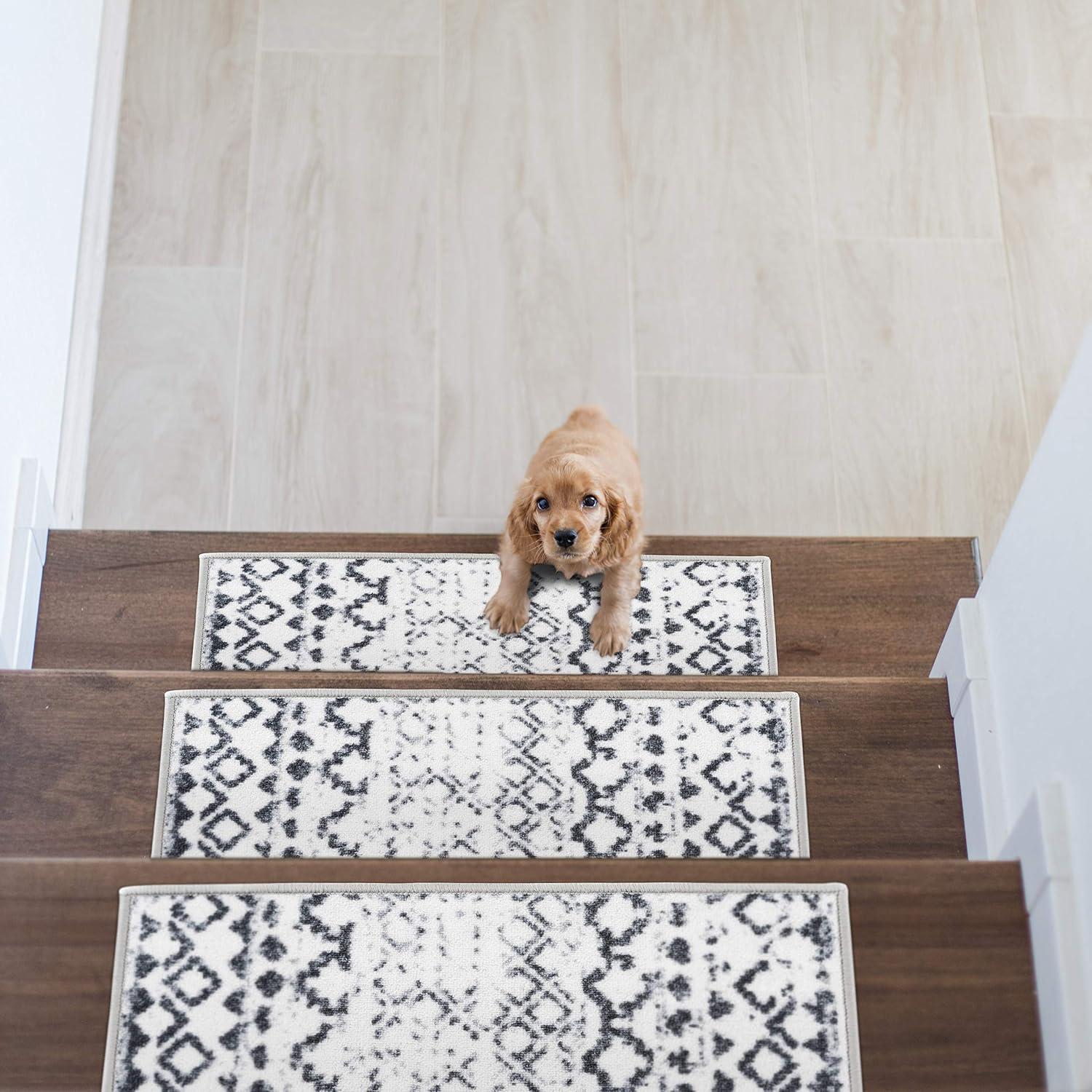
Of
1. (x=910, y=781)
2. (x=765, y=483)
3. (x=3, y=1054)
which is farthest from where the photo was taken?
(x=765, y=483)

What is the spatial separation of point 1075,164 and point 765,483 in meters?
0.97

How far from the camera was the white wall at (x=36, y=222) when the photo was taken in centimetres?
162

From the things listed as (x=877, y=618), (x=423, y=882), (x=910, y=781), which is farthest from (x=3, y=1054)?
(x=877, y=618)

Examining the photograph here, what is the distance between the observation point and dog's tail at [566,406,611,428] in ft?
6.32

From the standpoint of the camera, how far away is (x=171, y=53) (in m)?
2.52

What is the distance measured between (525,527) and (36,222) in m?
0.87

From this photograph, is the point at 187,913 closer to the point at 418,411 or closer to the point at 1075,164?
the point at 418,411

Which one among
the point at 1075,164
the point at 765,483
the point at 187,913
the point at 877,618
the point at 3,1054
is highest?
the point at 1075,164

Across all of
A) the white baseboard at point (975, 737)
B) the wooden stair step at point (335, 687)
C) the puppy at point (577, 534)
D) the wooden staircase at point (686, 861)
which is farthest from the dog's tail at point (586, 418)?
the white baseboard at point (975, 737)

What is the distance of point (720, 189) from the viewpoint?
8.13ft

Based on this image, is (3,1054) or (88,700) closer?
(3,1054)

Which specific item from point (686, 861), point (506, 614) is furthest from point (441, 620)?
point (686, 861)

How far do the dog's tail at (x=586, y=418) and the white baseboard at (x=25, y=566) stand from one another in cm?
81

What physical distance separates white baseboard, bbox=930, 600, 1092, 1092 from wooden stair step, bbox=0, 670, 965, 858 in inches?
2.2
